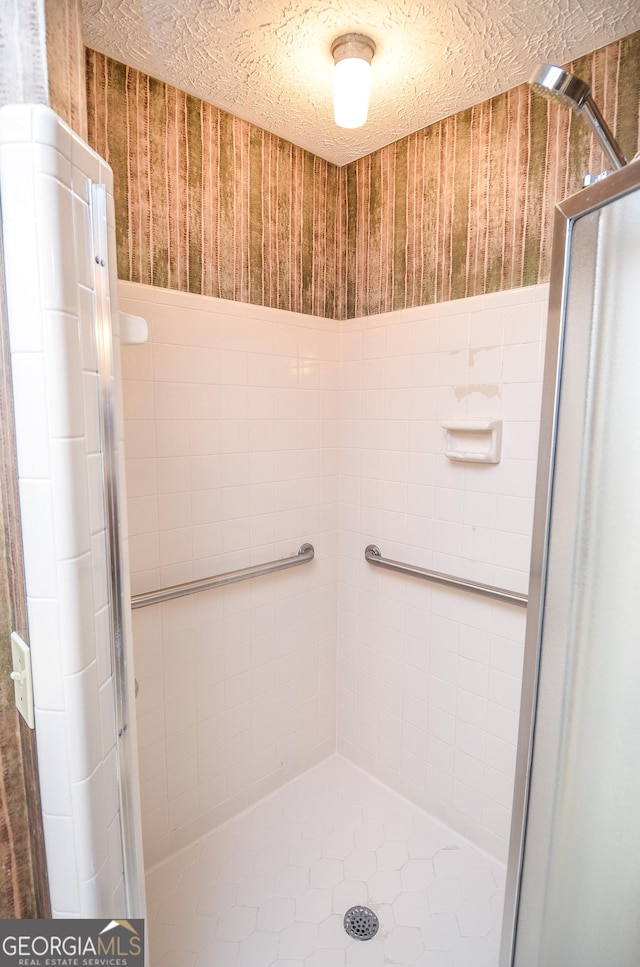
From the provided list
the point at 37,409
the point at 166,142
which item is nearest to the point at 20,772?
the point at 37,409

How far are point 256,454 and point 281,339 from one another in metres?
0.41

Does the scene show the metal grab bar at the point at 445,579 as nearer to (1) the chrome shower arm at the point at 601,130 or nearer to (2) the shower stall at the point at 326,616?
(2) the shower stall at the point at 326,616

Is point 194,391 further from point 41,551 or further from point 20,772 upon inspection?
point 20,772

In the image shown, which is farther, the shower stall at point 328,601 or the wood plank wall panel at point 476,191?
the wood plank wall panel at point 476,191

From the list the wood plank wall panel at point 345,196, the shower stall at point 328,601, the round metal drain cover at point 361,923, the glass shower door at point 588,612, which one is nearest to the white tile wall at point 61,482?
the shower stall at point 328,601

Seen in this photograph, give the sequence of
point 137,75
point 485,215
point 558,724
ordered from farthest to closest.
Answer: point 485,215 → point 137,75 → point 558,724

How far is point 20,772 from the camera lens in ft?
2.37

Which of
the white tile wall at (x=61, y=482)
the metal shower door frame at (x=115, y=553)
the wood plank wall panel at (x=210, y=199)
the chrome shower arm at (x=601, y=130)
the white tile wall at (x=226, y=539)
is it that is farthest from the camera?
the white tile wall at (x=226, y=539)

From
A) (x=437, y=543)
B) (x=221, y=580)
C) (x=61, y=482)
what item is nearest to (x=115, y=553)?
(x=61, y=482)

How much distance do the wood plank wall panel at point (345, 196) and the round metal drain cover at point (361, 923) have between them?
5.99ft

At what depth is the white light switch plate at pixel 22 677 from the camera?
69 cm

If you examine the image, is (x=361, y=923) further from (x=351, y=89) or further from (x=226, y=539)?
(x=351, y=89)

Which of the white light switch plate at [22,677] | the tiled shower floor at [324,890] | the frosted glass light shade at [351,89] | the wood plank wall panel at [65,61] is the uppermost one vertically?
the frosted glass light shade at [351,89]

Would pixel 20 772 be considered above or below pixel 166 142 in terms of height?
below
